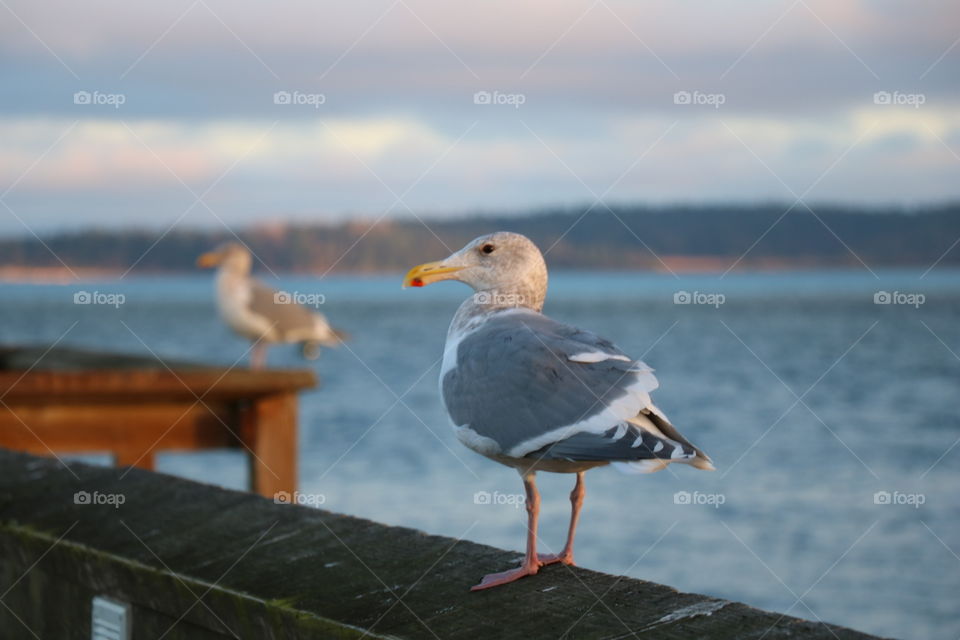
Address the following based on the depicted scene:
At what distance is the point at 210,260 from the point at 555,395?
11373 millimetres

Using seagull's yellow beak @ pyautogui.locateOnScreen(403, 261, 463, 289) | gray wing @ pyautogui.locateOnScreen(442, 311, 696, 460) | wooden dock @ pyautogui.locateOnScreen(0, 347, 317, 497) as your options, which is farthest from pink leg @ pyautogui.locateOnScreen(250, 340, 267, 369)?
gray wing @ pyautogui.locateOnScreen(442, 311, 696, 460)

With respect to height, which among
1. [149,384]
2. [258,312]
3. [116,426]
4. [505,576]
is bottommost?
[505,576]

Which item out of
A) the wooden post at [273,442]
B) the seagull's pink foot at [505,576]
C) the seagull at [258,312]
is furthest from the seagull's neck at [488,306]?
the seagull at [258,312]

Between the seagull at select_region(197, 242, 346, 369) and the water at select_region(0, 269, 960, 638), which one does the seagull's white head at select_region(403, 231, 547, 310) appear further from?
the seagull at select_region(197, 242, 346, 369)

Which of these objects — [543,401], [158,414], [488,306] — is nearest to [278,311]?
[158,414]

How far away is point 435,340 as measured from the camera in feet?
175

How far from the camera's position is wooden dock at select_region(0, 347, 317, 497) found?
6.28 m

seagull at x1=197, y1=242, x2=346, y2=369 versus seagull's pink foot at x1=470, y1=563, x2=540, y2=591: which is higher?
seagull at x1=197, y1=242, x2=346, y2=369

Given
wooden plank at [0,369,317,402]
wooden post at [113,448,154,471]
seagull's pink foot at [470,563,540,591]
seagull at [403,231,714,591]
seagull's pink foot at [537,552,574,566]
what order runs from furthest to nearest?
wooden post at [113,448,154,471]
wooden plank at [0,369,317,402]
seagull's pink foot at [537,552,574,566]
seagull at [403,231,714,591]
seagull's pink foot at [470,563,540,591]

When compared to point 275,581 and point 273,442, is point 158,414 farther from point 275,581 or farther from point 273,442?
point 275,581

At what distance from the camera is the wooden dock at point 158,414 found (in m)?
6.28

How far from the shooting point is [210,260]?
45.6 feet

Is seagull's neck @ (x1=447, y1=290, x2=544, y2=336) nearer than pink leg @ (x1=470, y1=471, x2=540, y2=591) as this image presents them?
No

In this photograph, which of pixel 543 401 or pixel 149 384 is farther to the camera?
pixel 149 384
